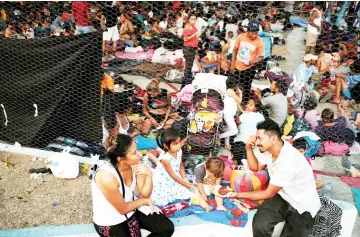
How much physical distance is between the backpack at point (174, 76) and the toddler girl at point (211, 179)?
324 cm

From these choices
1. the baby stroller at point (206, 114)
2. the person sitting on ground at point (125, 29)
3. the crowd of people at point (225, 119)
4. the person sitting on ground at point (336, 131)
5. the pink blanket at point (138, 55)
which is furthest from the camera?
the person sitting on ground at point (125, 29)

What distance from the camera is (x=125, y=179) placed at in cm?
239

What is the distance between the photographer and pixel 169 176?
3.18 meters

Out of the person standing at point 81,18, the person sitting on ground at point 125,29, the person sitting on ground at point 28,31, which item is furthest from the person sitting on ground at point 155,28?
the person sitting on ground at point 28,31

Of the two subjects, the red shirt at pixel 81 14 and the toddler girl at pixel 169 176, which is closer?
the toddler girl at pixel 169 176

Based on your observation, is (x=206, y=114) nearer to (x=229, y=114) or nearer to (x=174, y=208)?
(x=229, y=114)

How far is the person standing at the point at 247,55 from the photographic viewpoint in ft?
16.6

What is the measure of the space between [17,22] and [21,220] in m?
6.65

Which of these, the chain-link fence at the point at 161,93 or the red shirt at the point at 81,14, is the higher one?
the red shirt at the point at 81,14

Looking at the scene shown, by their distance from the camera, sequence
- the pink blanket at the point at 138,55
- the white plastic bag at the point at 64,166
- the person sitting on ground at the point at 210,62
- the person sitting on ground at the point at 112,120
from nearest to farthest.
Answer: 1. the white plastic bag at the point at 64,166
2. the person sitting on ground at the point at 112,120
3. the person sitting on ground at the point at 210,62
4. the pink blanket at the point at 138,55

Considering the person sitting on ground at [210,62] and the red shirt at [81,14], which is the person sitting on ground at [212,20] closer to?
the person sitting on ground at [210,62]

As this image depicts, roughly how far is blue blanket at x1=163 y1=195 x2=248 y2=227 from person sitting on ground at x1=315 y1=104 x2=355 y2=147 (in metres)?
2.11

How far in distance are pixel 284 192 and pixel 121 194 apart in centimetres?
118

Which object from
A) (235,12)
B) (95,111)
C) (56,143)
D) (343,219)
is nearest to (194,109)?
(95,111)
